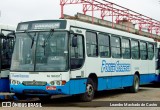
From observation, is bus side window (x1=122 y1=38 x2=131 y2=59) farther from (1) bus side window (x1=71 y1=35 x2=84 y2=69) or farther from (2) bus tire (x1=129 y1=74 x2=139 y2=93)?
(1) bus side window (x1=71 y1=35 x2=84 y2=69)

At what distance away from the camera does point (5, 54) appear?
45.8ft

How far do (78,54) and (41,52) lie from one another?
1353mm

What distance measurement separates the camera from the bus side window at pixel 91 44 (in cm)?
1452

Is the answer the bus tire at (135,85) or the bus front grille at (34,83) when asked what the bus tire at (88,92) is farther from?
the bus tire at (135,85)

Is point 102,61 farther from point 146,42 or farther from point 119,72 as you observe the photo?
point 146,42

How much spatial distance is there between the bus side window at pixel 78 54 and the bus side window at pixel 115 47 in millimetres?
3056

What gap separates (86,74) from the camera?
1418 centimetres

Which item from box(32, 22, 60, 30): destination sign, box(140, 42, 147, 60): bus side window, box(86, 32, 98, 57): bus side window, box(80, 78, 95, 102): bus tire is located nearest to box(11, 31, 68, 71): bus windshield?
box(32, 22, 60, 30): destination sign

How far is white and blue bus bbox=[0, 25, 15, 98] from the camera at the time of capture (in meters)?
13.7

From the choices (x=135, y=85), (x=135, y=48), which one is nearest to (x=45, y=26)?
(x=135, y=48)

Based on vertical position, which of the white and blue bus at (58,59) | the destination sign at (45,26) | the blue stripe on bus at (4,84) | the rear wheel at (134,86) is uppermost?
the destination sign at (45,26)

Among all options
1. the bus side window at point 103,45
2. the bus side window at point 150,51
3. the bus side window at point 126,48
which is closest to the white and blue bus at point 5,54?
the bus side window at point 103,45

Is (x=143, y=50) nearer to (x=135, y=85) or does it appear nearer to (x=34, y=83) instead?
(x=135, y=85)

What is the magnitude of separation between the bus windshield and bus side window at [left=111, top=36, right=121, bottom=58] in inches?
165
